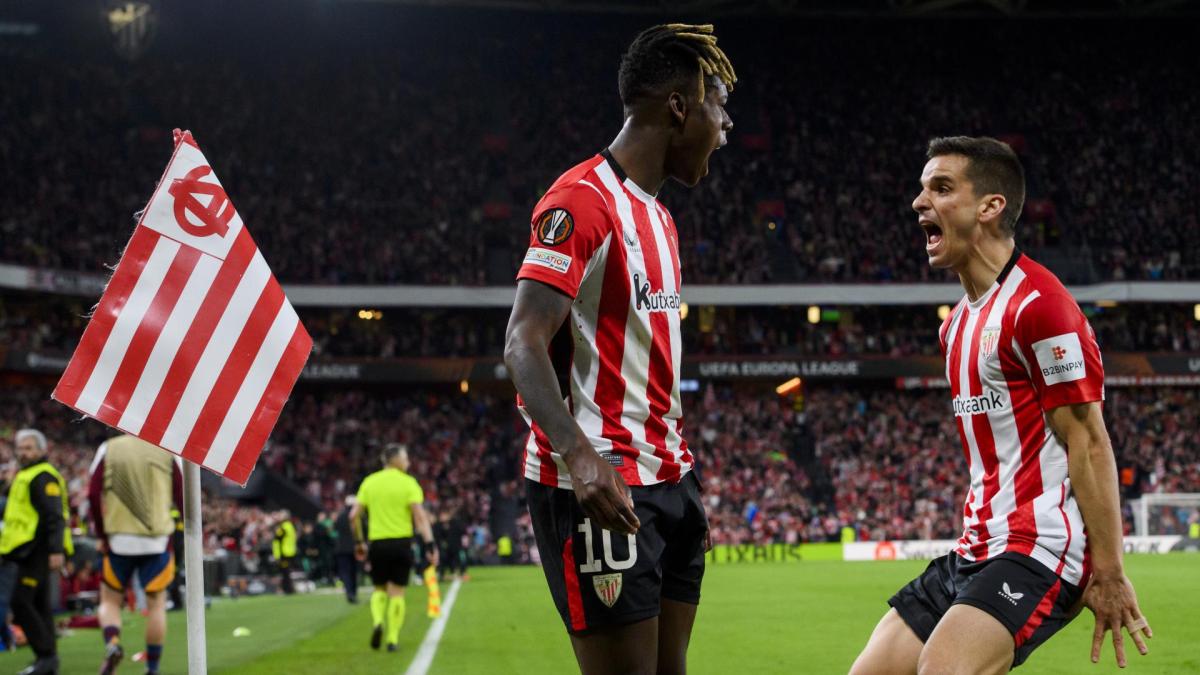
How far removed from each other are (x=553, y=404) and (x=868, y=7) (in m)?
50.6

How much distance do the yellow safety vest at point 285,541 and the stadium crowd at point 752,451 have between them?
408 inches

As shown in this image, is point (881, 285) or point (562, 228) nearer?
point (562, 228)

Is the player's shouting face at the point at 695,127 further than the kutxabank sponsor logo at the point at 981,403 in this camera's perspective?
No

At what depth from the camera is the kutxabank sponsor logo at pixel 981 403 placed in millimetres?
4637

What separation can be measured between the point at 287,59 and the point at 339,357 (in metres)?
12.8

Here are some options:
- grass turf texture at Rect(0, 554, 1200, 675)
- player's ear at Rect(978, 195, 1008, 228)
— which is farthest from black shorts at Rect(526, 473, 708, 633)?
grass turf texture at Rect(0, 554, 1200, 675)

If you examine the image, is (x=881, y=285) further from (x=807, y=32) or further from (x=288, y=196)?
(x=288, y=196)

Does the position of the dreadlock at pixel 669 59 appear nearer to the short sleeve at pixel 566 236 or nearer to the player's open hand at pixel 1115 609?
the short sleeve at pixel 566 236

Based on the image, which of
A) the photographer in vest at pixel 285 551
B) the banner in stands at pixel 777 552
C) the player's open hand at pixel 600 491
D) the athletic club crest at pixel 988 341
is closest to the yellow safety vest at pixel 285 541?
the photographer in vest at pixel 285 551

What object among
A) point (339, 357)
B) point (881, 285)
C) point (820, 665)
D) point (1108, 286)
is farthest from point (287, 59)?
point (820, 665)

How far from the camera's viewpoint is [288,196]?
47531mm

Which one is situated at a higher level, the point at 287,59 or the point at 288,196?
the point at 287,59

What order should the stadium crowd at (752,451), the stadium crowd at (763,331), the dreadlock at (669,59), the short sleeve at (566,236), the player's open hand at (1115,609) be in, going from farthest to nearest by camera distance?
the stadium crowd at (763,331)
the stadium crowd at (752,451)
the player's open hand at (1115,609)
the dreadlock at (669,59)
the short sleeve at (566,236)

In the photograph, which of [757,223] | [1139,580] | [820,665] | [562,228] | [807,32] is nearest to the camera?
[562,228]
